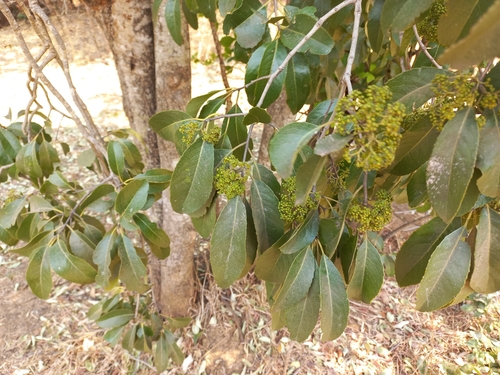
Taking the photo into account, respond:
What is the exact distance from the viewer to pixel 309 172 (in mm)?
408

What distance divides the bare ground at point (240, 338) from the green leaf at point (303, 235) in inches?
50.9

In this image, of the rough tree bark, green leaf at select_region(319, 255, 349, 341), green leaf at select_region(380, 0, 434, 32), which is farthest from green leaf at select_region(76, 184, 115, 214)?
green leaf at select_region(380, 0, 434, 32)

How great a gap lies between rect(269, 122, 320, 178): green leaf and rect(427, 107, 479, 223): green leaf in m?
0.15

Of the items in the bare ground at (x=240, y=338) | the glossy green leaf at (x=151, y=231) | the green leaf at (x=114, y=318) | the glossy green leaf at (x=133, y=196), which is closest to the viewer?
the glossy green leaf at (x=133, y=196)

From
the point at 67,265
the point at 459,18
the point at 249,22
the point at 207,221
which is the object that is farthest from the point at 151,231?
the point at 459,18

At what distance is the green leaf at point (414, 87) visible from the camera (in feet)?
1.53

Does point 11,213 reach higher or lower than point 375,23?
lower

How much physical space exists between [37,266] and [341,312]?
0.67 meters

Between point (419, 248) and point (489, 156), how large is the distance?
0.20 meters

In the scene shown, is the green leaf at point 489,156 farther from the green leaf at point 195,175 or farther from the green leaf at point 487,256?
the green leaf at point 195,175

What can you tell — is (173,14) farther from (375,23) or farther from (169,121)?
(375,23)

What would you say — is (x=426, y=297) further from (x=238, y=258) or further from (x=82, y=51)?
(x=82, y=51)

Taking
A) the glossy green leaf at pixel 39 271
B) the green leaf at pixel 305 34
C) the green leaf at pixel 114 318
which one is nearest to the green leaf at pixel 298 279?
the green leaf at pixel 305 34

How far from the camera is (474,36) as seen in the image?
0.87 ft
